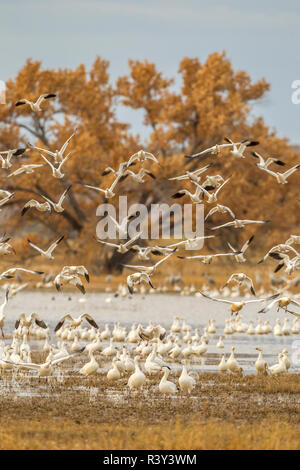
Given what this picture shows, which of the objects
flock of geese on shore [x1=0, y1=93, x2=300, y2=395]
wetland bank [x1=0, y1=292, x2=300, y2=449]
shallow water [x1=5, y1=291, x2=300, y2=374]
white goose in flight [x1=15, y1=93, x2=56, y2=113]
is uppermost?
white goose in flight [x1=15, y1=93, x2=56, y2=113]

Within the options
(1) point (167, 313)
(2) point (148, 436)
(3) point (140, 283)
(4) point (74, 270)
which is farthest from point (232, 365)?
(1) point (167, 313)

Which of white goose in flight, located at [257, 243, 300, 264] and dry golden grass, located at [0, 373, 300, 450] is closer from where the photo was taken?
dry golden grass, located at [0, 373, 300, 450]

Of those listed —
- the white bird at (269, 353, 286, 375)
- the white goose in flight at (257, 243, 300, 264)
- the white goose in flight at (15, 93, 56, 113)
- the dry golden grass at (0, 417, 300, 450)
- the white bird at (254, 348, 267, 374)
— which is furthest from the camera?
the white goose in flight at (15, 93, 56, 113)

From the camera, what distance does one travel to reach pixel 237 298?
45.8 meters

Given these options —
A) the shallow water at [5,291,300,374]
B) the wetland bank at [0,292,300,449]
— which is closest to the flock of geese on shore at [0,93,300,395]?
the wetland bank at [0,292,300,449]

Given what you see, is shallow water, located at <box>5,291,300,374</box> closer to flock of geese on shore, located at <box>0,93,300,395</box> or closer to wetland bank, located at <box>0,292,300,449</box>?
wetland bank, located at <box>0,292,300,449</box>

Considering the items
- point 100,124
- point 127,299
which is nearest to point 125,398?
point 127,299

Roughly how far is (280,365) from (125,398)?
4111 millimetres

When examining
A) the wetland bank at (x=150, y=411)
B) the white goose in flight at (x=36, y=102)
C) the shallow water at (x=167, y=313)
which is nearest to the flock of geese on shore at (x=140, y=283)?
the white goose in flight at (x=36, y=102)

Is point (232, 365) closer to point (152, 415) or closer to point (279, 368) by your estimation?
point (279, 368)

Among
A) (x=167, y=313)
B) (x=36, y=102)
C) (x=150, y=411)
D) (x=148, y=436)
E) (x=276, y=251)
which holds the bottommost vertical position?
(x=167, y=313)

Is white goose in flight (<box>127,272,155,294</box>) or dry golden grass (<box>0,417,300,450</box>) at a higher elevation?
white goose in flight (<box>127,272,155,294</box>)

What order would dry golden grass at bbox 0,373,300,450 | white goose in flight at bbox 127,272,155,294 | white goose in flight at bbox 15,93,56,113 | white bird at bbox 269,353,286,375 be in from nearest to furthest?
dry golden grass at bbox 0,373,300,450 → white bird at bbox 269,353,286,375 → white goose in flight at bbox 127,272,155,294 → white goose in flight at bbox 15,93,56,113
